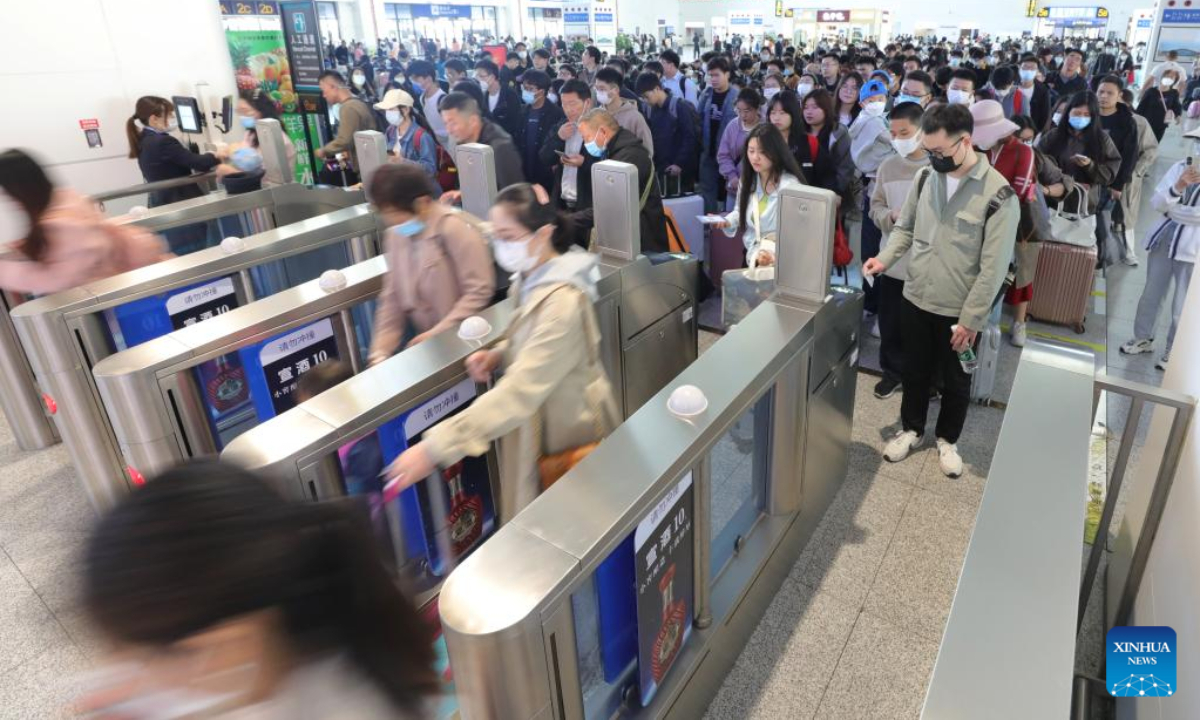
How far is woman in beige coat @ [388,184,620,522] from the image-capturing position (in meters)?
1.91

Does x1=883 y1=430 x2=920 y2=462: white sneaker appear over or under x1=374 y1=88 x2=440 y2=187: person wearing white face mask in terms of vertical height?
under

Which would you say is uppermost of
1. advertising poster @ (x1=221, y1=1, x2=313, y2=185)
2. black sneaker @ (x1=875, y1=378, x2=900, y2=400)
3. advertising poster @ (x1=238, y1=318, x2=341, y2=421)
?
advertising poster @ (x1=221, y1=1, x2=313, y2=185)

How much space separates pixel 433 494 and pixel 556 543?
1007 mm

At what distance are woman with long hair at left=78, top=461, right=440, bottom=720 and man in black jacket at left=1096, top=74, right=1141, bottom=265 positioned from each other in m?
5.91

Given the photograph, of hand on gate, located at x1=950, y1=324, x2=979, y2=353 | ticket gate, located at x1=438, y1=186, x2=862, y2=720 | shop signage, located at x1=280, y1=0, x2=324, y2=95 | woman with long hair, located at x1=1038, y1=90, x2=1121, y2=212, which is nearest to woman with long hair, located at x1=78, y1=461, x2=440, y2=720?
ticket gate, located at x1=438, y1=186, x2=862, y2=720

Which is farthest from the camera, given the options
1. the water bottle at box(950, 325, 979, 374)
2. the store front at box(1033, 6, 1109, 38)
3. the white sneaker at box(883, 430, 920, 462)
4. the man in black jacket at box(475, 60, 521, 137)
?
the store front at box(1033, 6, 1109, 38)

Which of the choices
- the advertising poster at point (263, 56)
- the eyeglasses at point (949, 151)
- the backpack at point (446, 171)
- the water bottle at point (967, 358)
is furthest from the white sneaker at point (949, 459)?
the advertising poster at point (263, 56)

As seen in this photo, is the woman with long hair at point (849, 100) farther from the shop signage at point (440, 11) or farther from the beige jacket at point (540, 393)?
the shop signage at point (440, 11)

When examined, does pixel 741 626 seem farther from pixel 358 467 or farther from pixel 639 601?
pixel 358 467

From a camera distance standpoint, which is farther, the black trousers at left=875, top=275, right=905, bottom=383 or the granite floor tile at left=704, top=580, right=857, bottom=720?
the black trousers at left=875, top=275, right=905, bottom=383

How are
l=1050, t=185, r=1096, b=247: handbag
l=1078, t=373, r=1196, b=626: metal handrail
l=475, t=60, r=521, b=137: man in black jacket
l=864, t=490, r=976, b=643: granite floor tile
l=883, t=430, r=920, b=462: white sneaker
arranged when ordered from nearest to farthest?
l=1078, t=373, r=1196, b=626: metal handrail → l=864, t=490, r=976, b=643: granite floor tile → l=883, t=430, r=920, b=462: white sneaker → l=1050, t=185, r=1096, b=247: handbag → l=475, t=60, r=521, b=137: man in black jacket

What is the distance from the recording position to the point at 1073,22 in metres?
25.6

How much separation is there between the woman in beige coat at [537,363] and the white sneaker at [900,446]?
1712mm

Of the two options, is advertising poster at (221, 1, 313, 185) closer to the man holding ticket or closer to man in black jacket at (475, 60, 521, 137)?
man in black jacket at (475, 60, 521, 137)
